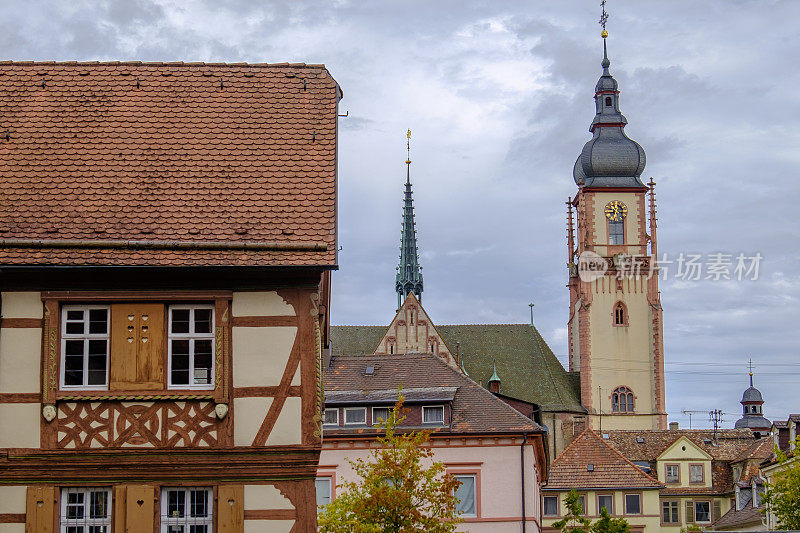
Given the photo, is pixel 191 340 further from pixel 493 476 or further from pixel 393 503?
pixel 493 476

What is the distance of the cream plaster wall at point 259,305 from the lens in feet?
68.8

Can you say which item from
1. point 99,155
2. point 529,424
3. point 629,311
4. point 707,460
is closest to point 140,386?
point 99,155

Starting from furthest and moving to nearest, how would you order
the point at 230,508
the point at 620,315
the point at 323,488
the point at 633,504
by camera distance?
1. the point at 620,315
2. the point at 633,504
3. the point at 323,488
4. the point at 230,508

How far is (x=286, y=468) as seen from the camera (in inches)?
803

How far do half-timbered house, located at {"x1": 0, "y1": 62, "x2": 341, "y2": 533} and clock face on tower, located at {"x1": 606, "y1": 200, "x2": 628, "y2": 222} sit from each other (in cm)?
8635

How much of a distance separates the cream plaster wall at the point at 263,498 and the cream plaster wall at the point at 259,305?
2.70 m

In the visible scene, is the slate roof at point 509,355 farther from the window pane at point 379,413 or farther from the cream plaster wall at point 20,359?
the cream plaster wall at point 20,359

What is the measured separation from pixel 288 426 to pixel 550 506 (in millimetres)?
49970

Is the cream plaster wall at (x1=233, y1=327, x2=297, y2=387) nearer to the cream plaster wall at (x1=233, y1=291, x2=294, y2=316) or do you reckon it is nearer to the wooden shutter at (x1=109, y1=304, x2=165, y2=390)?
the cream plaster wall at (x1=233, y1=291, x2=294, y2=316)

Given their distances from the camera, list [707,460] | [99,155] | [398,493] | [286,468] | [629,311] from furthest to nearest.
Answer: [629,311]
[707,460]
[398,493]
[99,155]
[286,468]

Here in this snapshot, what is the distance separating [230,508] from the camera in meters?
20.3

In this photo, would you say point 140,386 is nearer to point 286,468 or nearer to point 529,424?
point 286,468

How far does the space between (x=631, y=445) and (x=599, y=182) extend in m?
29.1

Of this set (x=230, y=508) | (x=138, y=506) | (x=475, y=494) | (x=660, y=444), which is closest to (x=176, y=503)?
(x=138, y=506)
